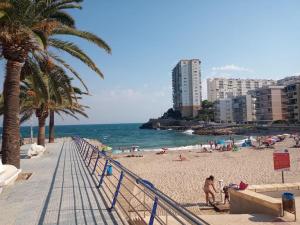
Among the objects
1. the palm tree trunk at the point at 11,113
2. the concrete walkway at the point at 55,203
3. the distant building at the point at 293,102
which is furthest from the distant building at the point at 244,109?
the concrete walkway at the point at 55,203

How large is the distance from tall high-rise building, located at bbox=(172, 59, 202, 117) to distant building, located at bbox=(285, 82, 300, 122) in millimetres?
76006

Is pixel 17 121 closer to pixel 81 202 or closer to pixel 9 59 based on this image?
pixel 9 59

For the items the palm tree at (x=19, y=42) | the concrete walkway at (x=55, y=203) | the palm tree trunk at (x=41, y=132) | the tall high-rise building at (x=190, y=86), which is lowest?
the concrete walkway at (x=55, y=203)

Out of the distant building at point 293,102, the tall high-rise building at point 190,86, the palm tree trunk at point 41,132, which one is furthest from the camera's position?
the tall high-rise building at point 190,86

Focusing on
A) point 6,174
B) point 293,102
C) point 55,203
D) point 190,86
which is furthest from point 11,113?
point 190,86

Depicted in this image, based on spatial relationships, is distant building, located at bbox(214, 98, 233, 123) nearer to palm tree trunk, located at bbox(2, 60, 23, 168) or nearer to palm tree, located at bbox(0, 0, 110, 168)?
palm tree, located at bbox(0, 0, 110, 168)

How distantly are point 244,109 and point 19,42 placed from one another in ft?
438

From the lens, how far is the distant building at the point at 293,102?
329 feet

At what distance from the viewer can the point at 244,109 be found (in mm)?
137625

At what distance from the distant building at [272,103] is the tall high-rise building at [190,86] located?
62.1 m

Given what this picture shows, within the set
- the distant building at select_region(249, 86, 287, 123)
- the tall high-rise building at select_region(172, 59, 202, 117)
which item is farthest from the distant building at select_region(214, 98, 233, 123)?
the distant building at select_region(249, 86, 287, 123)

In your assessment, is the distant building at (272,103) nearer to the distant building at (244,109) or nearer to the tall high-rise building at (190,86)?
the distant building at (244,109)

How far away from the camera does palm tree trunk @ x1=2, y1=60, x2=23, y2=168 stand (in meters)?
12.3

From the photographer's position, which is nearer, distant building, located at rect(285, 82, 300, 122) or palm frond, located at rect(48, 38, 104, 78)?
palm frond, located at rect(48, 38, 104, 78)
